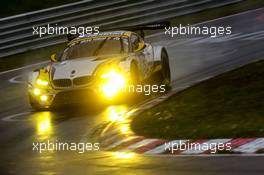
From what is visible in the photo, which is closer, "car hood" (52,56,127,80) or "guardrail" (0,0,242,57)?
"car hood" (52,56,127,80)

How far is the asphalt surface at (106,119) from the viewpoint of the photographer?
8.69 meters

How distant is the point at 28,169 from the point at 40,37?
12.4m

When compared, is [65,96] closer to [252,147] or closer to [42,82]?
[42,82]

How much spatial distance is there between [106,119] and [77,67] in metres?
1.55

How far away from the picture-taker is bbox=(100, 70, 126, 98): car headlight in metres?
13.4

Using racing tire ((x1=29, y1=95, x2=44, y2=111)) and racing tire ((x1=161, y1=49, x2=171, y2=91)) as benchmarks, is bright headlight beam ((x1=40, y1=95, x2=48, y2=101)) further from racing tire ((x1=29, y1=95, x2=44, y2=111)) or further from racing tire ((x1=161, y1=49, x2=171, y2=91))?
racing tire ((x1=161, y1=49, x2=171, y2=91))

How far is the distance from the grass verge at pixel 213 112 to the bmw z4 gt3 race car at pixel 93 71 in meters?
0.97

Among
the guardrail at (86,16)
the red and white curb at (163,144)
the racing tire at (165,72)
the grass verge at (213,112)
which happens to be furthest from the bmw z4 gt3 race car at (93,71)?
the guardrail at (86,16)

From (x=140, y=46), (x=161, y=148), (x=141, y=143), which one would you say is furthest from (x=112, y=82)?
(x=161, y=148)

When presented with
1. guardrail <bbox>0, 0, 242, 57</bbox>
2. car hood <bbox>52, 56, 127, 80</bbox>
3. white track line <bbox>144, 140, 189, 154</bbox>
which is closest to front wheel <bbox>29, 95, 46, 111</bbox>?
car hood <bbox>52, 56, 127, 80</bbox>

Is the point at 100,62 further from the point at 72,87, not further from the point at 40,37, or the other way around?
the point at 40,37

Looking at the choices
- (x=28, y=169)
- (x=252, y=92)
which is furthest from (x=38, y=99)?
(x=28, y=169)

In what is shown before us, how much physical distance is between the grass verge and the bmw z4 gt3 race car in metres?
0.97

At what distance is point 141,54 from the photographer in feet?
47.9
